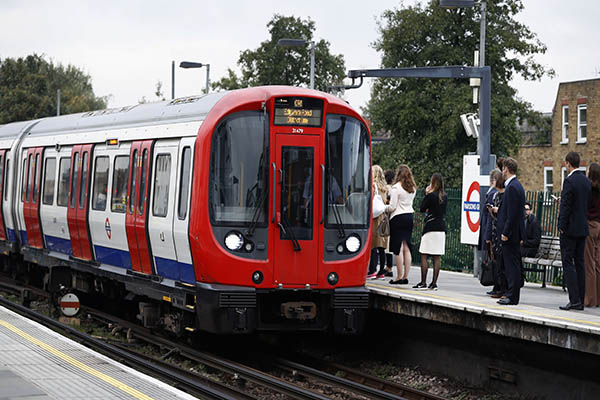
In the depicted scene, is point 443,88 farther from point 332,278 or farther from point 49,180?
point 332,278

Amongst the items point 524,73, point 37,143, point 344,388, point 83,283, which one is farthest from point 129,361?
point 524,73

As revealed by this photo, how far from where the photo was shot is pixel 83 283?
17.6 metres

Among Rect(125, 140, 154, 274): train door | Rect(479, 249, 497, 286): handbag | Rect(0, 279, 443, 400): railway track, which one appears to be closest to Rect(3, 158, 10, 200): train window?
Rect(0, 279, 443, 400): railway track

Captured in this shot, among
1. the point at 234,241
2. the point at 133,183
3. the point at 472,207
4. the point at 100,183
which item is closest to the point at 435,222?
the point at 234,241

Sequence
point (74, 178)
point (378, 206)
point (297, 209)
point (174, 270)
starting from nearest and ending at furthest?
point (297, 209) < point (174, 270) < point (378, 206) < point (74, 178)

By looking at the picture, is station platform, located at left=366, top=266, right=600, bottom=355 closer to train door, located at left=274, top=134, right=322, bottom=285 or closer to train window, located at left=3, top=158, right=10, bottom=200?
train door, located at left=274, top=134, right=322, bottom=285

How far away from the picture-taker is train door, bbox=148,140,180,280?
13.0 metres

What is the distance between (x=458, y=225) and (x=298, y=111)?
1077 cm

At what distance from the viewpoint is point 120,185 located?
49.1ft

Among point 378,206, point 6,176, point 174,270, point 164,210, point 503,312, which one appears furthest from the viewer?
point 6,176

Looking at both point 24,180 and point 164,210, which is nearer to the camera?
point 164,210

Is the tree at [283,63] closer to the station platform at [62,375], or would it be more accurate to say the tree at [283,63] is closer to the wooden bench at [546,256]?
the wooden bench at [546,256]

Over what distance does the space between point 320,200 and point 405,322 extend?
2.39m

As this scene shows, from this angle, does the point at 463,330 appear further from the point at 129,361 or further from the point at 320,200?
the point at 129,361
